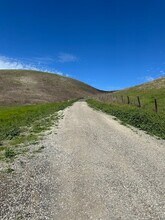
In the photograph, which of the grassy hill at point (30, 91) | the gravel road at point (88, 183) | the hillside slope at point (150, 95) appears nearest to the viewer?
the gravel road at point (88, 183)

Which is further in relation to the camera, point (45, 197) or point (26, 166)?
point (26, 166)

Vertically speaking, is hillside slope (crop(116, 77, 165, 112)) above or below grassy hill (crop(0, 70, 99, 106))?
below

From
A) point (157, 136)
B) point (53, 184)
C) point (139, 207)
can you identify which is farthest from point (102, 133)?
point (139, 207)

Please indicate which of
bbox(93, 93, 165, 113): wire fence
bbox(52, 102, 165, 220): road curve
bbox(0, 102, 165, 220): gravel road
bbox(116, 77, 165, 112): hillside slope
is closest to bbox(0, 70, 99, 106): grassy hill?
bbox(116, 77, 165, 112): hillside slope

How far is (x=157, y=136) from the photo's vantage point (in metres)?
22.6

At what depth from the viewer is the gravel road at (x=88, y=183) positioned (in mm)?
9234

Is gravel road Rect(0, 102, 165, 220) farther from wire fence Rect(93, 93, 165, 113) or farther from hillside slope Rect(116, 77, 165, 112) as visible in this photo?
hillside slope Rect(116, 77, 165, 112)

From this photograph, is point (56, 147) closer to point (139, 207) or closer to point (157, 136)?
point (157, 136)

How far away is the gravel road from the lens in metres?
9.23

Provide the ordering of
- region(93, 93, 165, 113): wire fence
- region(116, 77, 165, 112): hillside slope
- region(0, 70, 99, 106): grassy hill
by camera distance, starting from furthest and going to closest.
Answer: region(0, 70, 99, 106): grassy hill < region(116, 77, 165, 112): hillside slope < region(93, 93, 165, 113): wire fence

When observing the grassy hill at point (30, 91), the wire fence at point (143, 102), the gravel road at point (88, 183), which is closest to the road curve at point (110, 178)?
the gravel road at point (88, 183)

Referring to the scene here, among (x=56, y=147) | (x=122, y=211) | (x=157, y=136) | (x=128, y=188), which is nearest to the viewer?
(x=122, y=211)

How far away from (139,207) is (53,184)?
12.1 feet

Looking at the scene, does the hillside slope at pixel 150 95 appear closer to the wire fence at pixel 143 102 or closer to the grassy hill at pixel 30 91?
the wire fence at pixel 143 102
